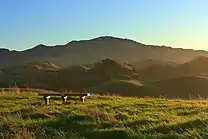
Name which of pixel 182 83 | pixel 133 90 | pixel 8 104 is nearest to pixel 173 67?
pixel 182 83

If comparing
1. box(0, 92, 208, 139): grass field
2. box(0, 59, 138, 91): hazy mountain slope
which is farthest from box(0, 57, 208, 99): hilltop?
box(0, 92, 208, 139): grass field

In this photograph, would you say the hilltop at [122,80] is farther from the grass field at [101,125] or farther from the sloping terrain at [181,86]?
the grass field at [101,125]

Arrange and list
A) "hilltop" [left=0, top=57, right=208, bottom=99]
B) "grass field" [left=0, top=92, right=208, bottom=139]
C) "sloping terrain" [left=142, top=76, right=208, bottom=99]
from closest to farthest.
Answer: "grass field" [left=0, top=92, right=208, bottom=139] < "sloping terrain" [left=142, top=76, right=208, bottom=99] < "hilltop" [left=0, top=57, right=208, bottom=99]

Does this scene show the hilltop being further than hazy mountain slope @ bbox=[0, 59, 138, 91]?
No

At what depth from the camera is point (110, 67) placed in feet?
266

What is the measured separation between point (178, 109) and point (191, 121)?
166 inches

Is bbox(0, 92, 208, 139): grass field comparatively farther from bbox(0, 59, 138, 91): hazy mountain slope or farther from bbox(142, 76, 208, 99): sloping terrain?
bbox(0, 59, 138, 91): hazy mountain slope

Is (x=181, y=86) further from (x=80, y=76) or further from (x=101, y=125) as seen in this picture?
(x=101, y=125)

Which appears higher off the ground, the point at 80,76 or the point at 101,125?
the point at 80,76

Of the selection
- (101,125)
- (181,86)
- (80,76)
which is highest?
(80,76)

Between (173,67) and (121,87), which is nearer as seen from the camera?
(121,87)

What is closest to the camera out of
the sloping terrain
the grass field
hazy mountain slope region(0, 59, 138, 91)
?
the grass field

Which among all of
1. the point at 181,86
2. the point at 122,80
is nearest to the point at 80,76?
the point at 122,80

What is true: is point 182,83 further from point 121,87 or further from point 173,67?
point 173,67
